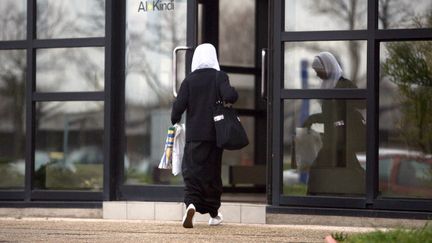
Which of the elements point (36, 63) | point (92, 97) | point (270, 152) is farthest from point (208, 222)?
point (36, 63)

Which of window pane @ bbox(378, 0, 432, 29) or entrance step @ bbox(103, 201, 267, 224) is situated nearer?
window pane @ bbox(378, 0, 432, 29)

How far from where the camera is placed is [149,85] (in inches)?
450

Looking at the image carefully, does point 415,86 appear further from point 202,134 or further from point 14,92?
point 14,92

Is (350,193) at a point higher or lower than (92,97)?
lower

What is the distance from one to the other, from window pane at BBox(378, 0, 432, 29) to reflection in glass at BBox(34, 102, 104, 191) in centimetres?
299

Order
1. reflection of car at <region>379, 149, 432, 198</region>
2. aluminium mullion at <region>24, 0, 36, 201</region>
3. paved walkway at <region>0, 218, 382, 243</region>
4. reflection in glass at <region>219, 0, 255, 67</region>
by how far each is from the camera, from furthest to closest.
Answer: reflection in glass at <region>219, 0, 255, 67</region> → aluminium mullion at <region>24, 0, 36, 201</region> → reflection of car at <region>379, 149, 432, 198</region> → paved walkway at <region>0, 218, 382, 243</region>

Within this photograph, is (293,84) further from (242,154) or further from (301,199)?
(242,154)

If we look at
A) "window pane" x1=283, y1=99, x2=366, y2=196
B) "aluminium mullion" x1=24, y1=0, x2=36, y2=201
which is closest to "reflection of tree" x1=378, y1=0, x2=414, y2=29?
"window pane" x1=283, y1=99, x2=366, y2=196

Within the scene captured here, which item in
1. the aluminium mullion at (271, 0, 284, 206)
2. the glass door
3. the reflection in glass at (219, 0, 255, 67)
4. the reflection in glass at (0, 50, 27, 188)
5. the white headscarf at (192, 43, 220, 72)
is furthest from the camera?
the reflection in glass at (219, 0, 255, 67)

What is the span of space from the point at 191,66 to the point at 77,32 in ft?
4.40

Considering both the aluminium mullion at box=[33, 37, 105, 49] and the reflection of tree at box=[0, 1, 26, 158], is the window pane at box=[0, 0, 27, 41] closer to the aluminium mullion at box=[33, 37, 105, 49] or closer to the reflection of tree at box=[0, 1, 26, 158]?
the reflection of tree at box=[0, 1, 26, 158]

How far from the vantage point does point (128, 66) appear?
11523 mm

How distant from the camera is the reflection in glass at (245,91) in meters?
13.6

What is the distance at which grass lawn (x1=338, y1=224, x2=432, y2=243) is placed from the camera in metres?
7.54
